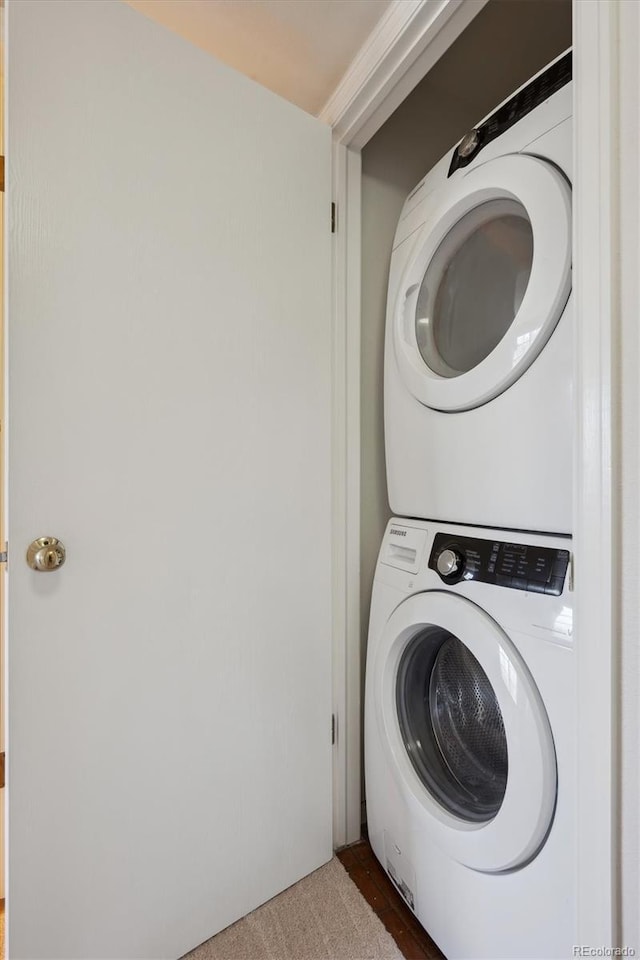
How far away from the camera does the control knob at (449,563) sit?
3.25 ft

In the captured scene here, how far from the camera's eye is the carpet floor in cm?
104

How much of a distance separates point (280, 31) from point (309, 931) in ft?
6.91

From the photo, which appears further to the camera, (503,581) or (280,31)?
(280,31)

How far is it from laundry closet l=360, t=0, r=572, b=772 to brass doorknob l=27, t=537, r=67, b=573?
805 mm

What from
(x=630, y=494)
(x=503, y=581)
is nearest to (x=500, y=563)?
(x=503, y=581)

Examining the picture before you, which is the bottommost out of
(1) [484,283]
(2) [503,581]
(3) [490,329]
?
(2) [503,581]

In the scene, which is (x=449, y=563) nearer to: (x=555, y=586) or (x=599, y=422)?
(x=555, y=586)

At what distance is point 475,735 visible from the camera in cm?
103

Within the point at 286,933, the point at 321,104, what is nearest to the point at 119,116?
the point at 321,104

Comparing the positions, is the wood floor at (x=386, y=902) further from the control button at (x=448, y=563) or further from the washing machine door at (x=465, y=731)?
the control button at (x=448, y=563)

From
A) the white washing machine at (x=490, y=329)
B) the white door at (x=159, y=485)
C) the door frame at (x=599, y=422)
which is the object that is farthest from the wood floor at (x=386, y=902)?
the white washing machine at (x=490, y=329)

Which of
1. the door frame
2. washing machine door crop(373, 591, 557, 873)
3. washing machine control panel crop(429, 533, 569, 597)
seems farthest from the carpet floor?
washing machine control panel crop(429, 533, 569, 597)

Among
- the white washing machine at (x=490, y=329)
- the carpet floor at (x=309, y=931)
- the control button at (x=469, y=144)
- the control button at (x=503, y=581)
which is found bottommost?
the carpet floor at (x=309, y=931)

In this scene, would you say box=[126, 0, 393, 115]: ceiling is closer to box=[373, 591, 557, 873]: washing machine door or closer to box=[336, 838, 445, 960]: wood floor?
Result: box=[373, 591, 557, 873]: washing machine door
